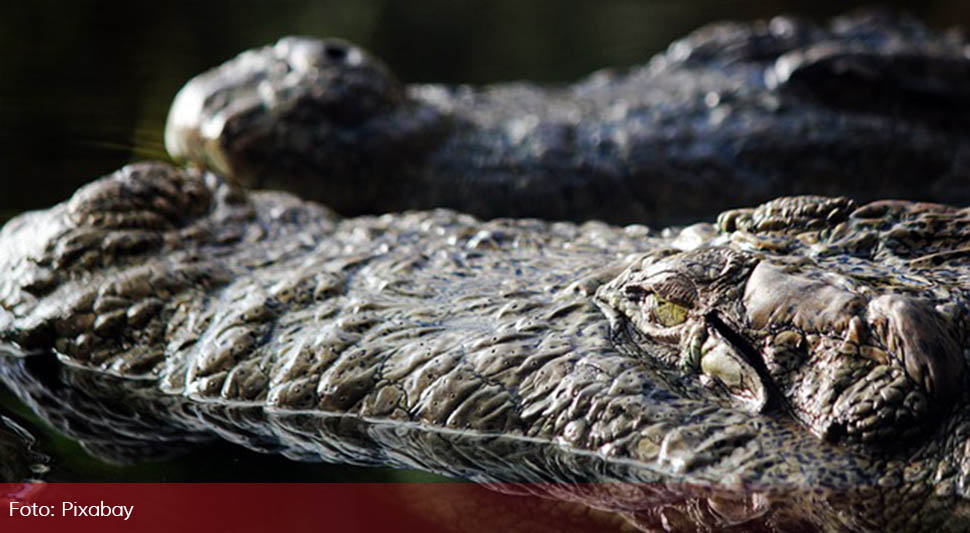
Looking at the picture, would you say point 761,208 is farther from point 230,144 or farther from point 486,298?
point 230,144

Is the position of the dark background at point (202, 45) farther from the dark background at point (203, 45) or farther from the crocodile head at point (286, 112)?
the crocodile head at point (286, 112)

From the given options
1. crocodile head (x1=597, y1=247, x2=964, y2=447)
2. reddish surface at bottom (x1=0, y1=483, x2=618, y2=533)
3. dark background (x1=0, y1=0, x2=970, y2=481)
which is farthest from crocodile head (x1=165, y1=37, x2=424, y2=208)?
crocodile head (x1=597, y1=247, x2=964, y2=447)

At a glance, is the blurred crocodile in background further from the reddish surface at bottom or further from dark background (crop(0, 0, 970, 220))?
dark background (crop(0, 0, 970, 220))

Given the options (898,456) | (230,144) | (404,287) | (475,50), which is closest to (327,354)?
(404,287)

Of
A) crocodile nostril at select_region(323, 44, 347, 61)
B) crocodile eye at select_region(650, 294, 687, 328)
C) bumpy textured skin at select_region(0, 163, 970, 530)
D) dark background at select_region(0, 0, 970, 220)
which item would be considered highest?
crocodile nostril at select_region(323, 44, 347, 61)

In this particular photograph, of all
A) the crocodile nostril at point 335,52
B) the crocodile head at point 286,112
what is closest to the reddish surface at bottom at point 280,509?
the crocodile head at point 286,112

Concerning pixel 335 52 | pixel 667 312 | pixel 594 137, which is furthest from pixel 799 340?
pixel 335 52
